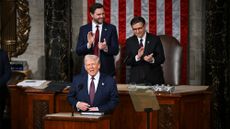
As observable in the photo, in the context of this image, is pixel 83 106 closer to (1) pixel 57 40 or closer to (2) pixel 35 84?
(2) pixel 35 84

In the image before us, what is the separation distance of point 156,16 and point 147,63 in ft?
8.23

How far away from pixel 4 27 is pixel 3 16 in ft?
0.70

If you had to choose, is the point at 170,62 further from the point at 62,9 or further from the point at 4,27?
the point at 4,27

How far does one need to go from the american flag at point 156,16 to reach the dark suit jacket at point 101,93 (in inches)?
131

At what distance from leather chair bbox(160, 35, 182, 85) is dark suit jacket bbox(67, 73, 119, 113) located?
2.94m

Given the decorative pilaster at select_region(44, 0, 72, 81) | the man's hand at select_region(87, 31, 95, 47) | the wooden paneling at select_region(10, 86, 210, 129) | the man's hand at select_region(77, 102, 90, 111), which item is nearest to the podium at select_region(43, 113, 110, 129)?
the man's hand at select_region(77, 102, 90, 111)

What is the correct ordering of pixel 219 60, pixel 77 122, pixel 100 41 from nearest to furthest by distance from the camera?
pixel 77 122
pixel 100 41
pixel 219 60

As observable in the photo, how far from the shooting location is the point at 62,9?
10266 millimetres

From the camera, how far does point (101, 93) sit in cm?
686

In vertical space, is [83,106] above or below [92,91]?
below

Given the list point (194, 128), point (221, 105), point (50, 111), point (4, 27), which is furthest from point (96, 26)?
point (4, 27)

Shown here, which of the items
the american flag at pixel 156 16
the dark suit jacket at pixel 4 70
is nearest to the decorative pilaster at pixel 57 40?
the american flag at pixel 156 16

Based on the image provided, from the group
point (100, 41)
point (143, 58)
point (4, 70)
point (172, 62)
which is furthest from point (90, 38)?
point (172, 62)

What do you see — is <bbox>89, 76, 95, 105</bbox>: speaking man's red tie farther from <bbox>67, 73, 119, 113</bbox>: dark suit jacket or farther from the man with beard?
the man with beard
